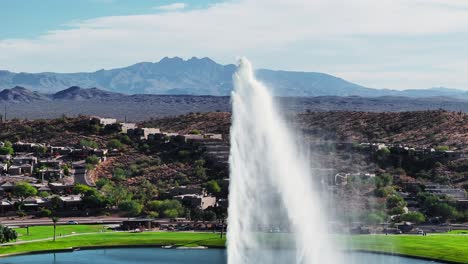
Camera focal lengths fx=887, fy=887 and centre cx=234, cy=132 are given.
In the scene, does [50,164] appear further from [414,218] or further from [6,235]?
[414,218]

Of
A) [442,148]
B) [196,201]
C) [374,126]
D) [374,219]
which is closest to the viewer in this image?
[374,219]

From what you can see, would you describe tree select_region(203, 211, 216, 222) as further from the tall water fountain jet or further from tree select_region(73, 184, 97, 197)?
the tall water fountain jet

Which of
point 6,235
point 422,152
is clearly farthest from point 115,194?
point 422,152

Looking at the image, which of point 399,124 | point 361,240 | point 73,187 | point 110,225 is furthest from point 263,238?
point 399,124

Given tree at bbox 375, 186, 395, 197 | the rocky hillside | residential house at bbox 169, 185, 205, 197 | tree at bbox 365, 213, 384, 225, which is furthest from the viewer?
the rocky hillside

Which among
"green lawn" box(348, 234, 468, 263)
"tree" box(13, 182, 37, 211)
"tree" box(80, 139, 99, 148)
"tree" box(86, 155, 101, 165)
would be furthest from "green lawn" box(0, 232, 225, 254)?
"tree" box(80, 139, 99, 148)

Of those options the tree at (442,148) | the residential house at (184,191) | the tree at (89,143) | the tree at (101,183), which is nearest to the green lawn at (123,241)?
the residential house at (184,191)
